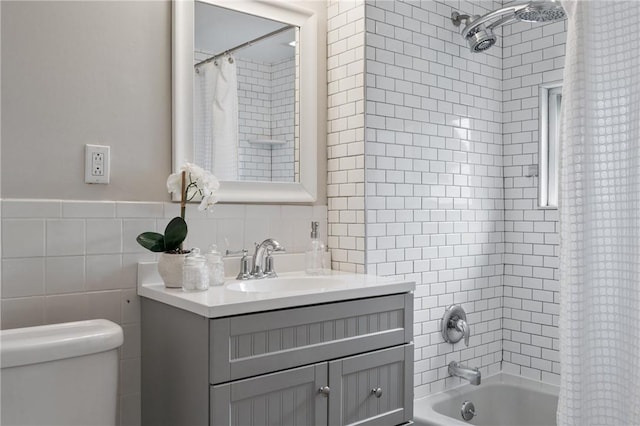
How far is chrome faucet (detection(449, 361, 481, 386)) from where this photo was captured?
2.37m

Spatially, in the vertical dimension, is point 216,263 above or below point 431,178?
below

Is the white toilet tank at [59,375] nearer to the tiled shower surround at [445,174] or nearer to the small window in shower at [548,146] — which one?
the tiled shower surround at [445,174]

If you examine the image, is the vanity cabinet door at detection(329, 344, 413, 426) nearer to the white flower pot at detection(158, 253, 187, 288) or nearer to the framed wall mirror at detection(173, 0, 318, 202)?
the white flower pot at detection(158, 253, 187, 288)

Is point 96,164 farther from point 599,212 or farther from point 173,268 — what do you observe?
point 599,212

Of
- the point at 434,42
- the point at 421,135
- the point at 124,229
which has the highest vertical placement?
the point at 434,42

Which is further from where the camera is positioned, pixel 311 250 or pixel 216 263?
pixel 311 250

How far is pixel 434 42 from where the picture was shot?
2.45 m

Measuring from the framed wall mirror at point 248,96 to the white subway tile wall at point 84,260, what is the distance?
9.1 inches

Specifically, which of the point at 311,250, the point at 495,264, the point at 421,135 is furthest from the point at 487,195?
the point at 311,250

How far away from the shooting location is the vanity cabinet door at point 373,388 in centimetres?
172

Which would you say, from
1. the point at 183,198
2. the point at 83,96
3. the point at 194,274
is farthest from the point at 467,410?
the point at 83,96

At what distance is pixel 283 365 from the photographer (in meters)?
1.59

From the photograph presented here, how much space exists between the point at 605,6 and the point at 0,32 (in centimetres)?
184

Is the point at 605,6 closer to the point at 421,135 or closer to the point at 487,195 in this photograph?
the point at 421,135
